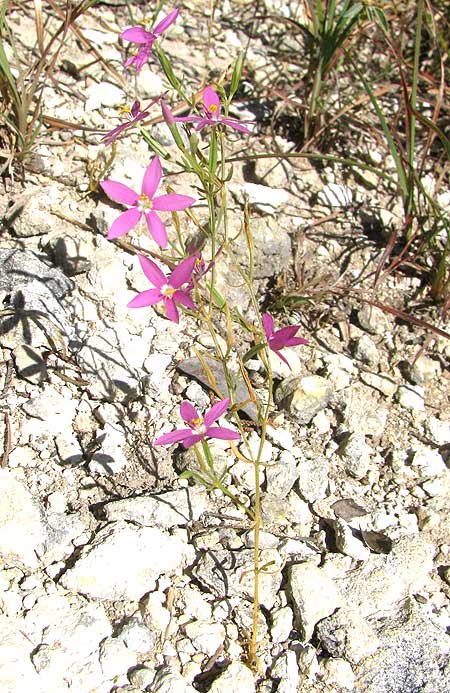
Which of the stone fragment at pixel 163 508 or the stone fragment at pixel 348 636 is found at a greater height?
the stone fragment at pixel 163 508

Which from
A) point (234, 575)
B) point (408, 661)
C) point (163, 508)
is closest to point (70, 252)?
point (163, 508)

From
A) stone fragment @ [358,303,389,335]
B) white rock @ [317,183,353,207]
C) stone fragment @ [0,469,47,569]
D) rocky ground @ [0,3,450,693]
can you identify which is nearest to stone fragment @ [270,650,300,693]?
rocky ground @ [0,3,450,693]

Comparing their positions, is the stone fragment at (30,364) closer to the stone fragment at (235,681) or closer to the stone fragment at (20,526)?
the stone fragment at (20,526)

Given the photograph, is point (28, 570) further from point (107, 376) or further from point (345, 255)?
point (345, 255)

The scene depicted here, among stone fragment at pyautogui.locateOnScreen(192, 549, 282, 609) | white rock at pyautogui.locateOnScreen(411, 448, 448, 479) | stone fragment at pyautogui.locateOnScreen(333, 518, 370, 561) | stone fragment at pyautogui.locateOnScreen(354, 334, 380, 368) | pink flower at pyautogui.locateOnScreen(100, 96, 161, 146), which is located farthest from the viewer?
stone fragment at pyautogui.locateOnScreen(354, 334, 380, 368)

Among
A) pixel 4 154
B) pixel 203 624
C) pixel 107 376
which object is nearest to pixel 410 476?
pixel 203 624

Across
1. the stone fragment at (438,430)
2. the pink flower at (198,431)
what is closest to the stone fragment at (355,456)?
the stone fragment at (438,430)

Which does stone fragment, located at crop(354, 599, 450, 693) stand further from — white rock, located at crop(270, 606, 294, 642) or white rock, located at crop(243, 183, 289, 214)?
white rock, located at crop(243, 183, 289, 214)

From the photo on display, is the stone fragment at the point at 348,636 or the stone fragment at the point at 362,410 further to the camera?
the stone fragment at the point at 362,410
